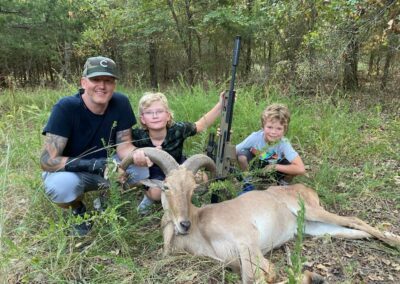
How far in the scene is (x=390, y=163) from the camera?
19.5 feet

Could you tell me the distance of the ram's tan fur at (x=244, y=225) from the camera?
363 cm

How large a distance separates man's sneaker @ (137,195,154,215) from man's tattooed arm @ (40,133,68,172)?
0.92 meters

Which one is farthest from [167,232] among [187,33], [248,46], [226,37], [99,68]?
[187,33]

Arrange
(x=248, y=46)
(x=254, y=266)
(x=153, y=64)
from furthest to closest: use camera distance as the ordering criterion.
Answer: (x=153, y=64)
(x=248, y=46)
(x=254, y=266)

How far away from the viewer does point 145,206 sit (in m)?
4.42

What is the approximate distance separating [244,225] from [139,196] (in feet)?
5.31

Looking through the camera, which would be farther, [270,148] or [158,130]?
[270,148]

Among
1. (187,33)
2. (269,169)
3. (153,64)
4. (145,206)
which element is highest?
(187,33)

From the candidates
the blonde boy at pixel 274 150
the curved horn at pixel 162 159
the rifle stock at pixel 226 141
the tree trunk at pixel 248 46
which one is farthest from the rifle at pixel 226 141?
the tree trunk at pixel 248 46

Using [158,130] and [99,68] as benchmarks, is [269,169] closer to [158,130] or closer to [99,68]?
[158,130]

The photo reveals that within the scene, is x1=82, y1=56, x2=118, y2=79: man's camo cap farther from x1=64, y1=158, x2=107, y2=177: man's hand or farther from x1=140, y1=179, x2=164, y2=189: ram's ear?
x1=140, y1=179, x2=164, y2=189: ram's ear

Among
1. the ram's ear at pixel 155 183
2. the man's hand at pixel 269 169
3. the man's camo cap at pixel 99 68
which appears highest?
the man's camo cap at pixel 99 68

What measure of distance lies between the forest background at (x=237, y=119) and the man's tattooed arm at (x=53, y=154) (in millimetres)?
313

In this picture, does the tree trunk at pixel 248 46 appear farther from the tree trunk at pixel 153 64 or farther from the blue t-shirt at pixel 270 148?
the blue t-shirt at pixel 270 148
